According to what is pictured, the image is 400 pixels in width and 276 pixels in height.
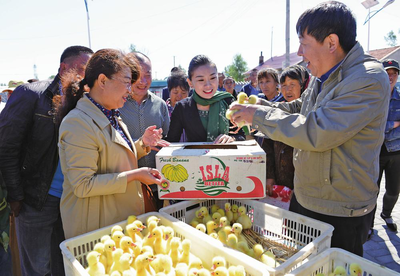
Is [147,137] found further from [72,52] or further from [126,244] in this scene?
[72,52]

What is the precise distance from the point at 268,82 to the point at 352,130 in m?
3.45

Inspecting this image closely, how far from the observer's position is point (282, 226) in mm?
1991

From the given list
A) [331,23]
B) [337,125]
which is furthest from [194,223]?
[331,23]

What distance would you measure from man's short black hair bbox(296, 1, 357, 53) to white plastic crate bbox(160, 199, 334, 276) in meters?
1.19

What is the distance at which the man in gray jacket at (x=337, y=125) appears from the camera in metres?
1.53

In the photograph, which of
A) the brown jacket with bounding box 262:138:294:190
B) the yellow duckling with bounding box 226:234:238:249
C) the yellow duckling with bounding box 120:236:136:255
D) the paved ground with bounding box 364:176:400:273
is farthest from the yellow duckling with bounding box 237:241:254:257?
the paved ground with bounding box 364:176:400:273

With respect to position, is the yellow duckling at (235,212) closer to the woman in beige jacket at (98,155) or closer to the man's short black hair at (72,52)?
the woman in beige jacket at (98,155)

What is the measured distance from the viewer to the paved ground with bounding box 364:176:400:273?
11.3ft

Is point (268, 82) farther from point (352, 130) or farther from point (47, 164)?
point (47, 164)

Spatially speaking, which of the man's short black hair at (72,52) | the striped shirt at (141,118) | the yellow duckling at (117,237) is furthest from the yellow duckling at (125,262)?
the man's short black hair at (72,52)

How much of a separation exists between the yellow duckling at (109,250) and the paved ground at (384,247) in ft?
11.3

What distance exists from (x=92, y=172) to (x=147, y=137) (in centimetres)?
66

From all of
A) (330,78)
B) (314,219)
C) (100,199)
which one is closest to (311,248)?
(314,219)

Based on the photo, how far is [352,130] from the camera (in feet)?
5.03
